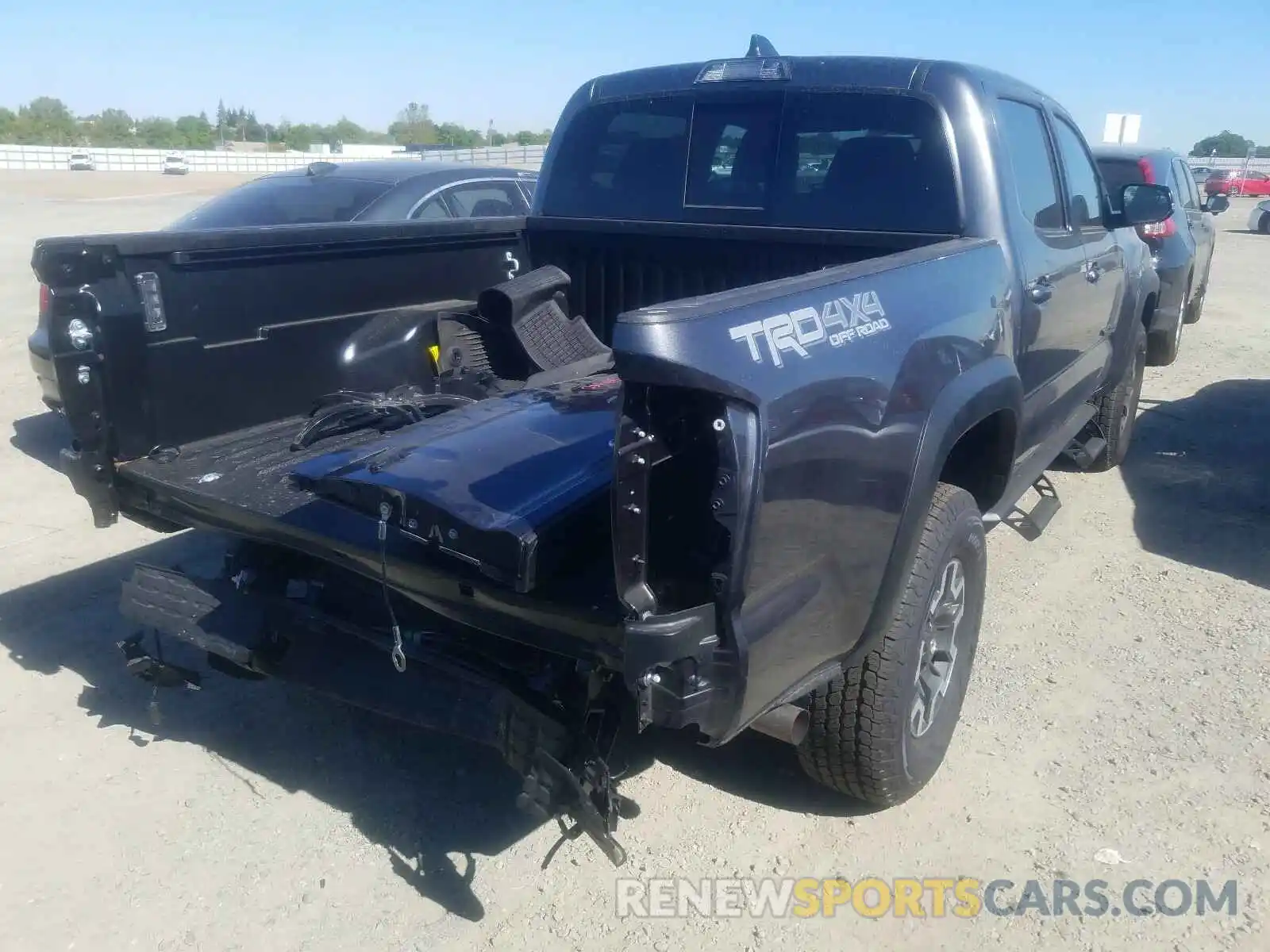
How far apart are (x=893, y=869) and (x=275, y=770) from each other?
6.29 ft

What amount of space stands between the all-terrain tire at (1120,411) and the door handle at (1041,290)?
226cm

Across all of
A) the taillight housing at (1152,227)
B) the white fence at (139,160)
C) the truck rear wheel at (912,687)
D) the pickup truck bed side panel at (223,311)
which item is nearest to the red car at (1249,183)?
the taillight housing at (1152,227)

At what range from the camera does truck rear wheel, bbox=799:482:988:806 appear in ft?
9.41

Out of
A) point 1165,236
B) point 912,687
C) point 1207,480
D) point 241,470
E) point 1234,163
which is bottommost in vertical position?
point 1207,480

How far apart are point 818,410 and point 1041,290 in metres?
1.84

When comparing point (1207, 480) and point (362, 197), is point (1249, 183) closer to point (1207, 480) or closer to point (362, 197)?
point (1207, 480)

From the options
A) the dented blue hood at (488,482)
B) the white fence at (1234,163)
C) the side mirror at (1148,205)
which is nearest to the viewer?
the dented blue hood at (488,482)

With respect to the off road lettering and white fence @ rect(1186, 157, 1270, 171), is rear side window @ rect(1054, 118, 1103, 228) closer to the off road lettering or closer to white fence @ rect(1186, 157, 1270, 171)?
the off road lettering

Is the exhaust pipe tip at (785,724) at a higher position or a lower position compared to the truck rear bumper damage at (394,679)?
lower

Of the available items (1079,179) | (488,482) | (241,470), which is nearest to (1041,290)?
(1079,179)

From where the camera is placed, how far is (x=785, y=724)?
8.96 feet

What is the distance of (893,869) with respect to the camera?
2.97 m

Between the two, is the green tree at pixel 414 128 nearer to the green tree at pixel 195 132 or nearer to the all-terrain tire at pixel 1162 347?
the green tree at pixel 195 132

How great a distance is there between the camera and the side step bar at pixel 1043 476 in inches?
152
